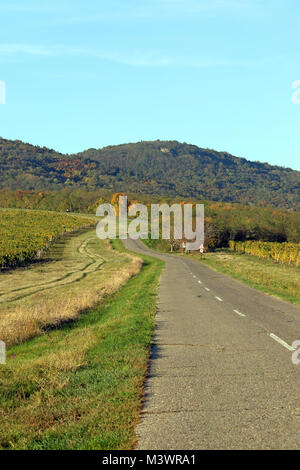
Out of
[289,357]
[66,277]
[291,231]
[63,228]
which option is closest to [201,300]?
[289,357]

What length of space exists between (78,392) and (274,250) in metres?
93.2

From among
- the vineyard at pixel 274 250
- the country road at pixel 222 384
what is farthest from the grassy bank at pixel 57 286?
the vineyard at pixel 274 250

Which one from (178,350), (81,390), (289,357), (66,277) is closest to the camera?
(81,390)

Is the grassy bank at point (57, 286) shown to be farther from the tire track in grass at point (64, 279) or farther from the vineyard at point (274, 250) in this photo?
the vineyard at point (274, 250)

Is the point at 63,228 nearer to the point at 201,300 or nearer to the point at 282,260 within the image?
the point at 282,260

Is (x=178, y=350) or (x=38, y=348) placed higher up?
(x=178, y=350)

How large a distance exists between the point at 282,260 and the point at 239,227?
1365 inches

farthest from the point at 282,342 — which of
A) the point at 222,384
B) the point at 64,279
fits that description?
the point at 64,279

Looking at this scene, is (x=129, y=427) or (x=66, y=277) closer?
(x=129, y=427)

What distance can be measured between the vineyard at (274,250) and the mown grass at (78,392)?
76.0 meters

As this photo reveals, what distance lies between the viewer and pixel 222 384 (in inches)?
301

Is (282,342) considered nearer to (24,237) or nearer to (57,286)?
(57,286)

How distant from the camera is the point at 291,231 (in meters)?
132

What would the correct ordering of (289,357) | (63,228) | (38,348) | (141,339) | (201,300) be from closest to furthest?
(289,357) → (141,339) → (38,348) → (201,300) → (63,228)
